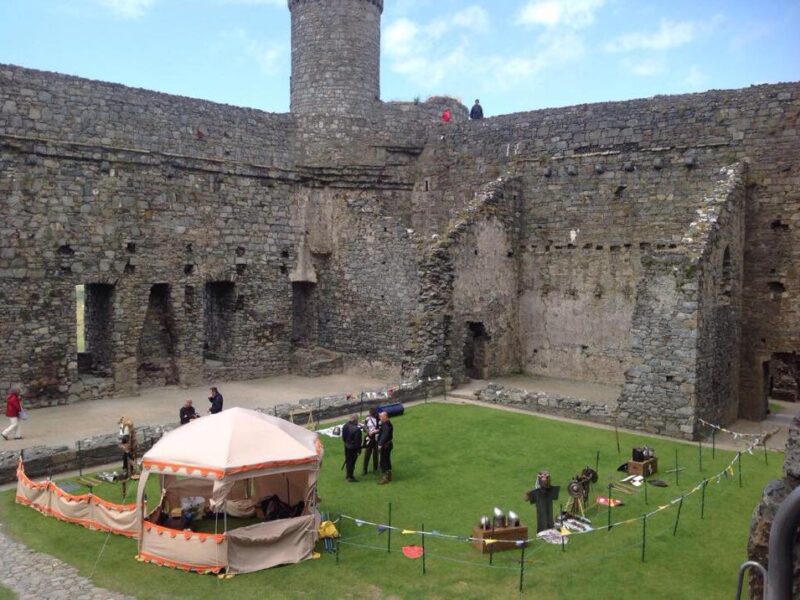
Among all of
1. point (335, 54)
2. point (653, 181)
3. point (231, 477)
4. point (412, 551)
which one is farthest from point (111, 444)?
point (335, 54)

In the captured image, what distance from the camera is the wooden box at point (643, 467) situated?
38.3 ft

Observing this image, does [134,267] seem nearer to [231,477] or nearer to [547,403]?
[547,403]

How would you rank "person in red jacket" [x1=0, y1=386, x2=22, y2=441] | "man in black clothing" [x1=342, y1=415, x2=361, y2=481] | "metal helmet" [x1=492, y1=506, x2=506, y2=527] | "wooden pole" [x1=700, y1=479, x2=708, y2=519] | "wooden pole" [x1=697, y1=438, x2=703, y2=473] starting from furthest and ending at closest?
"person in red jacket" [x1=0, y1=386, x2=22, y2=441] < "wooden pole" [x1=697, y1=438, x2=703, y2=473] < "man in black clothing" [x1=342, y1=415, x2=361, y2=481] < "wooden pole" [x1=700, y1=479, x2=708, y2=519] < "metal helmet" [x1=492, y1=506, x2=506, y2=527]

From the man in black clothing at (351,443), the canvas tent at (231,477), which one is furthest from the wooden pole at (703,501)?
the canvas tent at (231,477)

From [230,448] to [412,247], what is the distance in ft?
40.0

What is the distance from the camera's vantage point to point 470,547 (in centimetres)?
897

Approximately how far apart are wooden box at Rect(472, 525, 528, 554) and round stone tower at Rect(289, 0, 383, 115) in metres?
21.2

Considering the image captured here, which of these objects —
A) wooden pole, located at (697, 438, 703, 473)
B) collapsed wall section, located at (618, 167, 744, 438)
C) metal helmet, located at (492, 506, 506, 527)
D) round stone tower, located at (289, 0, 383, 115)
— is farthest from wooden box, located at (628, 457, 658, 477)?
round stone tower, located at (289, 0, 383, 115)

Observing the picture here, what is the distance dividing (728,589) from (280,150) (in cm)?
2002

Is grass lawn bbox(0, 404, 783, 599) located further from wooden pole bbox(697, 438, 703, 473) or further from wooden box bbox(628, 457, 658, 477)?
wooden box bbox(628, 457, 658, 477)

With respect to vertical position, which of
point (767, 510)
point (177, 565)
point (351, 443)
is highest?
point (767, 510)

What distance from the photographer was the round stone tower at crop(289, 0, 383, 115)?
27344 mm

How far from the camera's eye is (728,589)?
7902 millimetres

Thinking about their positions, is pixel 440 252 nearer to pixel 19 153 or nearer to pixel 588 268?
pixel 588 268
